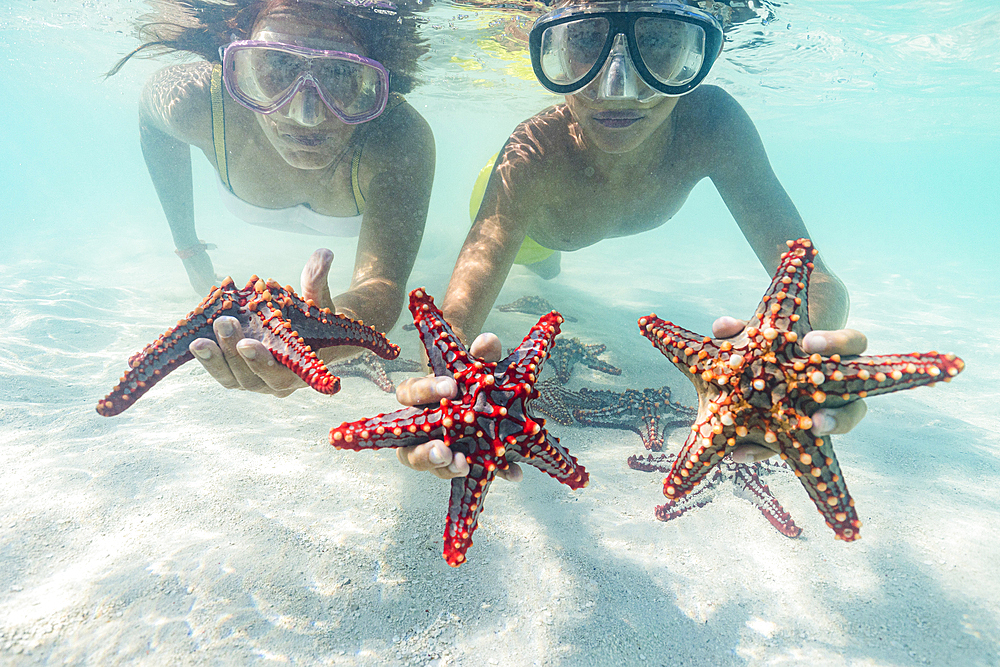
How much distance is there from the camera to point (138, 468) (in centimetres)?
369

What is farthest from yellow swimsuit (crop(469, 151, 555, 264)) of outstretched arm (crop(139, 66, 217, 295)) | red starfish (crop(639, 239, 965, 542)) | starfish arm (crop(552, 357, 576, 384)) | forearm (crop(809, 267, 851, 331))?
red starfish (crop(639, 239, 965, 542))

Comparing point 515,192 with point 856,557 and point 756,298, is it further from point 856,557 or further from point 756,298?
point 756,298

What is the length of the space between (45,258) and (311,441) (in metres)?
19.2

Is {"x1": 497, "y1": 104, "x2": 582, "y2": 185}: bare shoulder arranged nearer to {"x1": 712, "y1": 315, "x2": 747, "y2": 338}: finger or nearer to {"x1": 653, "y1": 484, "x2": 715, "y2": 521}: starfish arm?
{"x1": 712, "y1": 315, "x2": 747, "y2": 338}: finger

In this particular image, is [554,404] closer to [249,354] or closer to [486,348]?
[486,348]

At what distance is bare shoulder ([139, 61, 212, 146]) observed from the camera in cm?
569

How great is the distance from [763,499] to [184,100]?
7879mm

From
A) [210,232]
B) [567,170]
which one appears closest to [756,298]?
[567,170]

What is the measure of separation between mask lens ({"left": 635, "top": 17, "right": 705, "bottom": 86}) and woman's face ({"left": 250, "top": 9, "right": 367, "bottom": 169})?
3116 mm

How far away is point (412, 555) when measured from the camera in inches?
119

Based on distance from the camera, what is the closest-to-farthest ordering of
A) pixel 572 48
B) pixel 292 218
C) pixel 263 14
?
pixel 572 48, pixel 263 14, pixel 292 218

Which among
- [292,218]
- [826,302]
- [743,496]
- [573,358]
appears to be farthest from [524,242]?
[743,496]

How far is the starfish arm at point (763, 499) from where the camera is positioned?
333 centimetres

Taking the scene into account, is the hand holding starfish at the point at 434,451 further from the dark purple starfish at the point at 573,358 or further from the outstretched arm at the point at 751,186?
the dark purple starfish at the point at 573,358
